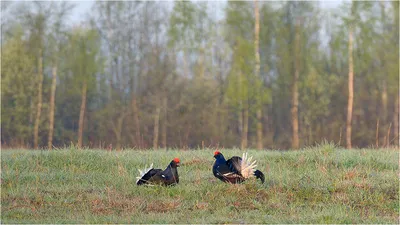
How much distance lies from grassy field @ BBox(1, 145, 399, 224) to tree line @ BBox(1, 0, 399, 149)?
75.5 feet

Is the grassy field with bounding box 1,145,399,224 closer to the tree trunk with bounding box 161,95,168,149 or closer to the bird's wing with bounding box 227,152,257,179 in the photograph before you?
the bird's wing with bounding box 227,152,257,179

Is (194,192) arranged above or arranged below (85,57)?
below

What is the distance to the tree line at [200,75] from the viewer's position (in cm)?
3534

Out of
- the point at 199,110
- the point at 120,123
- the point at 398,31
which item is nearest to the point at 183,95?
the point at 199,110

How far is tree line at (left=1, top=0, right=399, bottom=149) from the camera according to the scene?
35.3 meters

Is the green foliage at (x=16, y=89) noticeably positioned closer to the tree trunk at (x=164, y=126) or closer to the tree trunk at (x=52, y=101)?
the tree trunk at (x=52, y=101)

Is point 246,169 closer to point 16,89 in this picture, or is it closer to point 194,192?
point 194,192

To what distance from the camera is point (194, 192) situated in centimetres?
925

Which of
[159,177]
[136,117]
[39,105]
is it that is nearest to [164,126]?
[136,117]

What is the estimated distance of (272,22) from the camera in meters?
37.5

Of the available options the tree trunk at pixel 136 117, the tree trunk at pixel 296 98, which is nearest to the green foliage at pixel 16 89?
the tree trunk at pixel 136 117

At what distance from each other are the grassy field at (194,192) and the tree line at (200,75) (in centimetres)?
2302

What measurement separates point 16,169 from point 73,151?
129cm

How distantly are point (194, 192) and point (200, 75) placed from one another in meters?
28.8
